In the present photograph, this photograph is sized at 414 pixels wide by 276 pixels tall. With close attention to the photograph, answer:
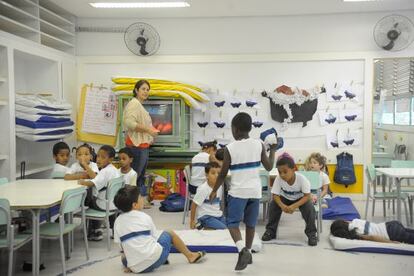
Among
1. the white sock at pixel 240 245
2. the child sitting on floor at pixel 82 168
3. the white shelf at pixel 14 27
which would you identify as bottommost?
the white sock at pixel 240 245

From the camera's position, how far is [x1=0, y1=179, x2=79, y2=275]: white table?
3184mm

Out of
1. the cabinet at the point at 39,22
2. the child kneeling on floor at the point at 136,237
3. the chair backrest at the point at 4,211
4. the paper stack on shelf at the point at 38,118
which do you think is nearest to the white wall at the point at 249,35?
the cabinet at the point at 39,22

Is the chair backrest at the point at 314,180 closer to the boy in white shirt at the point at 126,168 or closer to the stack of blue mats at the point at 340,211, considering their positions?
the stack of blue mats at the point at 340,211

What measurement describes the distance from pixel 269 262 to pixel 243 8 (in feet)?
12.9

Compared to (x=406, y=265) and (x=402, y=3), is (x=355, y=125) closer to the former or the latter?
(x=402, y=3)

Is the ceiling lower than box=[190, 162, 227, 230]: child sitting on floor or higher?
higher

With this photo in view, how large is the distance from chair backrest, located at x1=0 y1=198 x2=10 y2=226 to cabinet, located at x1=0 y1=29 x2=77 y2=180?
203cm

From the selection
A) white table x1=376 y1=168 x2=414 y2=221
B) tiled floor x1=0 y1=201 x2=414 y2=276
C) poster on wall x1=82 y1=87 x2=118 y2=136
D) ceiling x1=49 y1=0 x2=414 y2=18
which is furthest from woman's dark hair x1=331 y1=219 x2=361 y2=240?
poster on wall x1=82 y1=87 x2=118 y2=136

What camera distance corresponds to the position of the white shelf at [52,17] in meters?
6.11

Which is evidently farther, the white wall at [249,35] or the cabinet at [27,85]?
the white wall at [249,35]

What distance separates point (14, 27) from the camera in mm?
5578

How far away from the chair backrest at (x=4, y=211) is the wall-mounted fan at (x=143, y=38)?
172 inches

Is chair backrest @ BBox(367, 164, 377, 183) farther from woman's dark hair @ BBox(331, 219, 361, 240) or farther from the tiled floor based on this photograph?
the tiled floor

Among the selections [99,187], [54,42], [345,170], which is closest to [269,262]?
[99,187]
